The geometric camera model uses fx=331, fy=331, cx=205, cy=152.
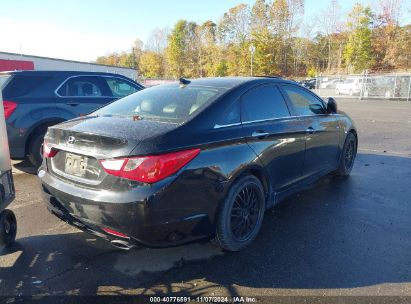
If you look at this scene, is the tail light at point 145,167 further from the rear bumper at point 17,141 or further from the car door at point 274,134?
the rear bumper at point 17,141

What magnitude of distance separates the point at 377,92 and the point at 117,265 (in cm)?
2948

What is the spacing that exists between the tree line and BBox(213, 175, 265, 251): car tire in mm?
39098

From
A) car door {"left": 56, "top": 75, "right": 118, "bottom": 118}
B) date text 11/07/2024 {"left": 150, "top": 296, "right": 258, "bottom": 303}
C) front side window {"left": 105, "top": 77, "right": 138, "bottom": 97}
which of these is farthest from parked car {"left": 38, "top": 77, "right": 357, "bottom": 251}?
front side window {"left": 105, "top": 77, "right": 138, "bottom": 97}

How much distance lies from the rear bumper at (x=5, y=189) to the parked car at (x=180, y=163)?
298 mm

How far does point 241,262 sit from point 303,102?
233 cm

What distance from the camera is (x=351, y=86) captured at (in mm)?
30125

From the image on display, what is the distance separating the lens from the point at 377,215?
4.02m

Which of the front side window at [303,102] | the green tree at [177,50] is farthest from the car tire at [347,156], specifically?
the green tree at [177,50]

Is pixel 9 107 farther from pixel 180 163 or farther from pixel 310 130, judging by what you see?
pixel 310 130

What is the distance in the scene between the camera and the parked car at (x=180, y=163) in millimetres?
2447

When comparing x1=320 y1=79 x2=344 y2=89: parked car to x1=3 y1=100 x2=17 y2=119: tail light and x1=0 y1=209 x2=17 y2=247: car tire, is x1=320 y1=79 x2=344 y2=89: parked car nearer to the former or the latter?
x1=3 y1=100 x2=17 y2=119: tail light

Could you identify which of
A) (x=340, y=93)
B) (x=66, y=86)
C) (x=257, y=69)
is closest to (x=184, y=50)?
(x=257, y=69)

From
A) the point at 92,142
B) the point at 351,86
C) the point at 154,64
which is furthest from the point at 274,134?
the point at 154,64

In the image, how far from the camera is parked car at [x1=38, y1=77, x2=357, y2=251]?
2.45 metres
